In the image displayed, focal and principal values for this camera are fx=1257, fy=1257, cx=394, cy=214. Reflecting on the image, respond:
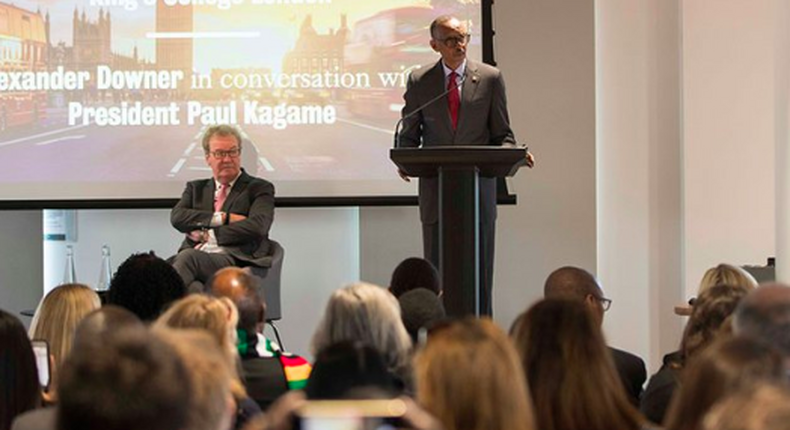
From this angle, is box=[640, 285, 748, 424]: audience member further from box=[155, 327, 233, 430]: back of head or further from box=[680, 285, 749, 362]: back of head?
box=[155, 327, 233, 430]: back of head

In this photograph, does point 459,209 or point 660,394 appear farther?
point 459,209

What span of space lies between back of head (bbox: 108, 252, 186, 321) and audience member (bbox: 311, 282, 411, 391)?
122 cm

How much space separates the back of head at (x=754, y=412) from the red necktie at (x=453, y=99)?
13.3ft

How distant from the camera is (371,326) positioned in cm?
297

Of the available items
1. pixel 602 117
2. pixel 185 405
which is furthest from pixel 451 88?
pixel 185 405

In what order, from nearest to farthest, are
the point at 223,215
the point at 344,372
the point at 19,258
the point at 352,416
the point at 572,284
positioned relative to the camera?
the point at 352,416 < the point at 344,372 < the point at 572,284 < the point at 223,215 < the point at 19,258

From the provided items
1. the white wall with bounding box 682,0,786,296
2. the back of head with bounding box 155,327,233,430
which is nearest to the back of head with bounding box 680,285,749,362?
the back of head with bounding box 155,327,233,430

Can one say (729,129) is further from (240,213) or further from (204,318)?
(204,318)

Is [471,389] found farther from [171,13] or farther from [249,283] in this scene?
[171,13]

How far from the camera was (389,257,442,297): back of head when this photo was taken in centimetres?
461

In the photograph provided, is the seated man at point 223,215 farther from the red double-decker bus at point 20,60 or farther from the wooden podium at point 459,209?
the wooden podium at point 459,209

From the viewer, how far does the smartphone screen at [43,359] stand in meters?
2.96

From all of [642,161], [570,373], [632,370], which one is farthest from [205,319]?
[642,161]

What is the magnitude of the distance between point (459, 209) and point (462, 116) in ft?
3.30
